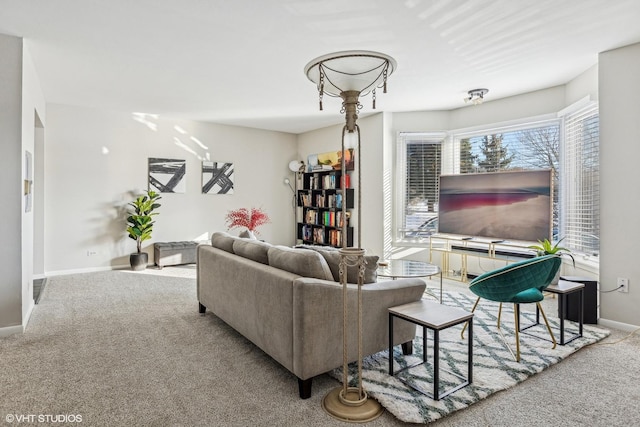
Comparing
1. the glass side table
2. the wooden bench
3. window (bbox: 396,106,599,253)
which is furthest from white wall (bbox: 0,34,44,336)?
window (bbox: 396,106,599,253)

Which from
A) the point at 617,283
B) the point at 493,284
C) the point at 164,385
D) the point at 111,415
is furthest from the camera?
the point at 617,283

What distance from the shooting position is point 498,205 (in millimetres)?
4707

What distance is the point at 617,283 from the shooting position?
332 centimetres

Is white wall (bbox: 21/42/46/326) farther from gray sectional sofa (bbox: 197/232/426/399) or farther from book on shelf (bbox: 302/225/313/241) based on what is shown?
book on shelf (bbox: 302/225/313/241)

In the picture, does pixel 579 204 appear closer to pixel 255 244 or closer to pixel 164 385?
pixel 255 244

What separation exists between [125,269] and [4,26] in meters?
3.70

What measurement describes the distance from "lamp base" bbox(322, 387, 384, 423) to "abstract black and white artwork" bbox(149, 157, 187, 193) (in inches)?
200

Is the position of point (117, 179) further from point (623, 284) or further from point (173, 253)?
point (623, 284)

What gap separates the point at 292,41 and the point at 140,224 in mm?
3863

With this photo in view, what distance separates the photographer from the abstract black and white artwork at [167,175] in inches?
239

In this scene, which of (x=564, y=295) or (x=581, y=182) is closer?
(x=564, y=295)

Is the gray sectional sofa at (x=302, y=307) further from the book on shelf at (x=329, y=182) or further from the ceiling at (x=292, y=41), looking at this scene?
the book on shelf at (x=329, y=182)

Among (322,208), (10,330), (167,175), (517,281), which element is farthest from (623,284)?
(167,175)

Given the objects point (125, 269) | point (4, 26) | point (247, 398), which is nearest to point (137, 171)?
point (125, 269)
